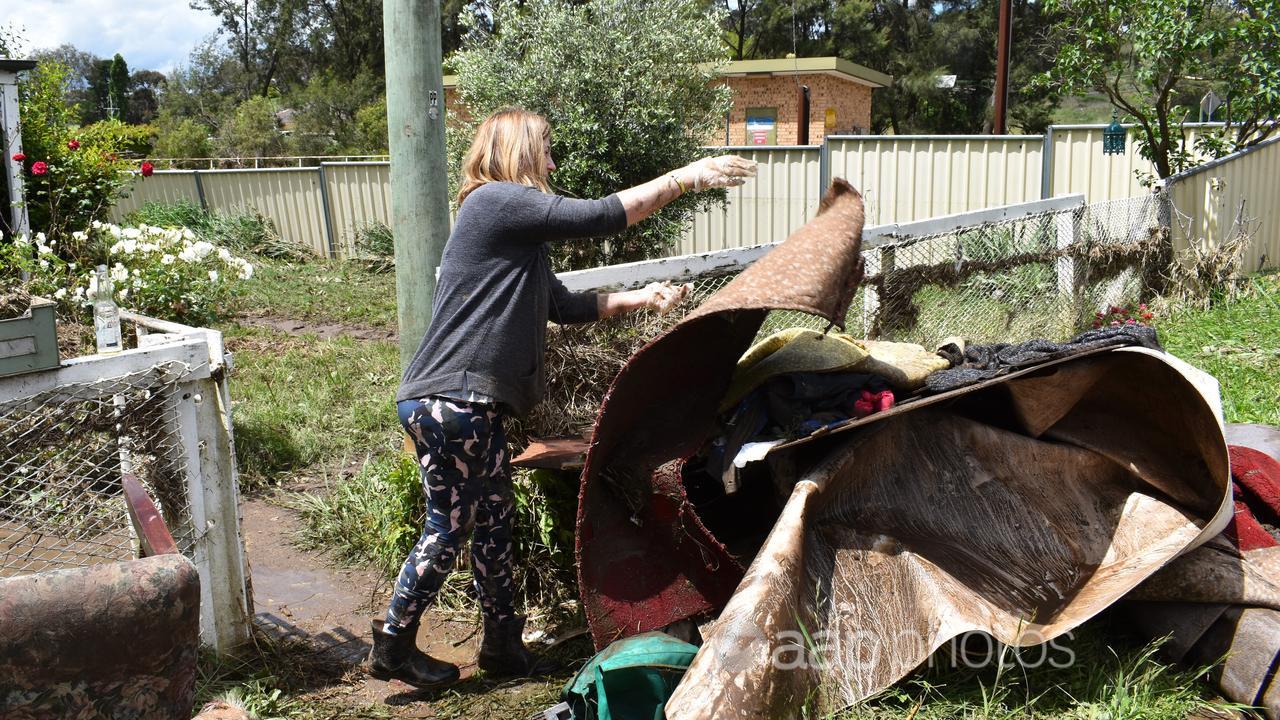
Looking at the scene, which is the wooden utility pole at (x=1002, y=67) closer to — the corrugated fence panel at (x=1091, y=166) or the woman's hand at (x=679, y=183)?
the corrugated fence panel at (x=1091, y=166)

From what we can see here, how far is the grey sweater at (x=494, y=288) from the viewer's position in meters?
2.92

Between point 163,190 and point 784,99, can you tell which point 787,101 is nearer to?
point 784,99

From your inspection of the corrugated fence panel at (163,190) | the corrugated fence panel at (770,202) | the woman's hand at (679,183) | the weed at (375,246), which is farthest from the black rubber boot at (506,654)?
the corrugated fence panel at (163,190)

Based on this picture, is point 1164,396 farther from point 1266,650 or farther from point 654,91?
point 654,91

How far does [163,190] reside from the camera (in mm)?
18125

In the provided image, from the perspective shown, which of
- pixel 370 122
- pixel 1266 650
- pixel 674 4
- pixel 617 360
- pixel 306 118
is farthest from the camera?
pixel 306 118

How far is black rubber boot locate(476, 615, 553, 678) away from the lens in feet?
10.7

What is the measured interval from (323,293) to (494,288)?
962 centimetres

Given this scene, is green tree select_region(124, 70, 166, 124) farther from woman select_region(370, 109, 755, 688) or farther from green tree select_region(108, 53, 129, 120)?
woman select_region(370, 109, 755, 688)

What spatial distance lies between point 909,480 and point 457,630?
5.83 ft

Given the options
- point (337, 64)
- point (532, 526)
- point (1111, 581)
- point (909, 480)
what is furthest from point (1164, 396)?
point (337, 64)

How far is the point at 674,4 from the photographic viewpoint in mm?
8414

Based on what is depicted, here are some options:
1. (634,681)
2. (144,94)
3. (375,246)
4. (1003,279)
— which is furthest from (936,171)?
(144,94)

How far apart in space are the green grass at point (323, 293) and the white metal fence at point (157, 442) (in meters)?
6.80
